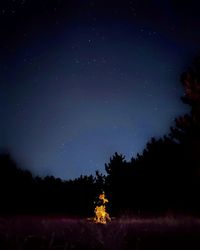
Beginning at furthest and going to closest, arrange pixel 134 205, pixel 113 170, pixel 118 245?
1. pixel 113 170
2. pixel 134 205
3. pixel 118 245

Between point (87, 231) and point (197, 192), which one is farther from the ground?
point (197, 192)

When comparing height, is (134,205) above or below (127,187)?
below

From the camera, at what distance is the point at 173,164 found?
1275 inches

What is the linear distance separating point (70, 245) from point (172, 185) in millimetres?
26392

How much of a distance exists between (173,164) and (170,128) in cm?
656

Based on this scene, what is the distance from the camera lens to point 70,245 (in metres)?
5.04

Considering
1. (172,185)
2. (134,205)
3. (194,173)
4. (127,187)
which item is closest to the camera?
(194,173)

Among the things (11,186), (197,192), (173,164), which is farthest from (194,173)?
(11,186)

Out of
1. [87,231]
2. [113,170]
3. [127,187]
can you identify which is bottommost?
[87,231]

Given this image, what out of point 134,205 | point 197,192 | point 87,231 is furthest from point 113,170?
point 87,231

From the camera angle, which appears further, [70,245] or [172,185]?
[172,185]

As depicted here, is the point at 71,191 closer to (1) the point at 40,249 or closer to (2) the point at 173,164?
(2) the point at 173,164

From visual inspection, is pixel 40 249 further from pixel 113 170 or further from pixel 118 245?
pixel 113 170

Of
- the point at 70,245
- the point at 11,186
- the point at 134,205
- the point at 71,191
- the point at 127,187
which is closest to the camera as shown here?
the point at 70,245
